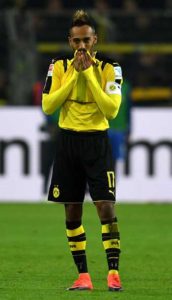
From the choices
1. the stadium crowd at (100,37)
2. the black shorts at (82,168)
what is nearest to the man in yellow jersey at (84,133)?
the black shorts at (82,168)

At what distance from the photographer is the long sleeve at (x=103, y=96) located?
870 cm

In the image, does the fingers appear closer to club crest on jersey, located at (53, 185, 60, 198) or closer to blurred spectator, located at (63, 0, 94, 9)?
club crest on jersey, located at (53, 185, 60, 198)

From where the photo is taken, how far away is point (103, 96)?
870 centimetres

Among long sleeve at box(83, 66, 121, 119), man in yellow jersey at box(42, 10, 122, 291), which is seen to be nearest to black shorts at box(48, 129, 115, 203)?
man in yellow jersey at box(42, 10, 122, 291)

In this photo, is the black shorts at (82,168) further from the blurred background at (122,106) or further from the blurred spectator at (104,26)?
the blurred spectator at (104,26)

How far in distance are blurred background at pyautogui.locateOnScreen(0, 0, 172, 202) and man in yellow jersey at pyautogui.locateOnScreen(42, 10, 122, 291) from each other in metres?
9.27

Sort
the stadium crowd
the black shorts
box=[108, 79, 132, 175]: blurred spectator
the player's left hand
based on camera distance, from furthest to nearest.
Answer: the stadium crowd
box=[108, 79, 132, 175]: blurred spectator
the black shorts
the player's left hand

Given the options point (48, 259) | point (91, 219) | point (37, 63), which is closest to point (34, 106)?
point (37, 63)

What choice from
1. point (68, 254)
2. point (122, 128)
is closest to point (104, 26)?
point (122, 128)

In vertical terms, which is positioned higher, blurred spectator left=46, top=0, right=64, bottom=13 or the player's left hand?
blurred spectator left=46, top=0, right=64, bottom=13

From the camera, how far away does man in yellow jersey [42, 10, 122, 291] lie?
28.7ft

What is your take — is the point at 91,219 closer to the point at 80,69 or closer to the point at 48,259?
the point at 48,259

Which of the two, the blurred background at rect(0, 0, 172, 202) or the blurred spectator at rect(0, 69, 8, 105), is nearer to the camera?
the blurred background at rect(0, 0, 172, 202)

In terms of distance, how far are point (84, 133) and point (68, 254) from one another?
3.18m
